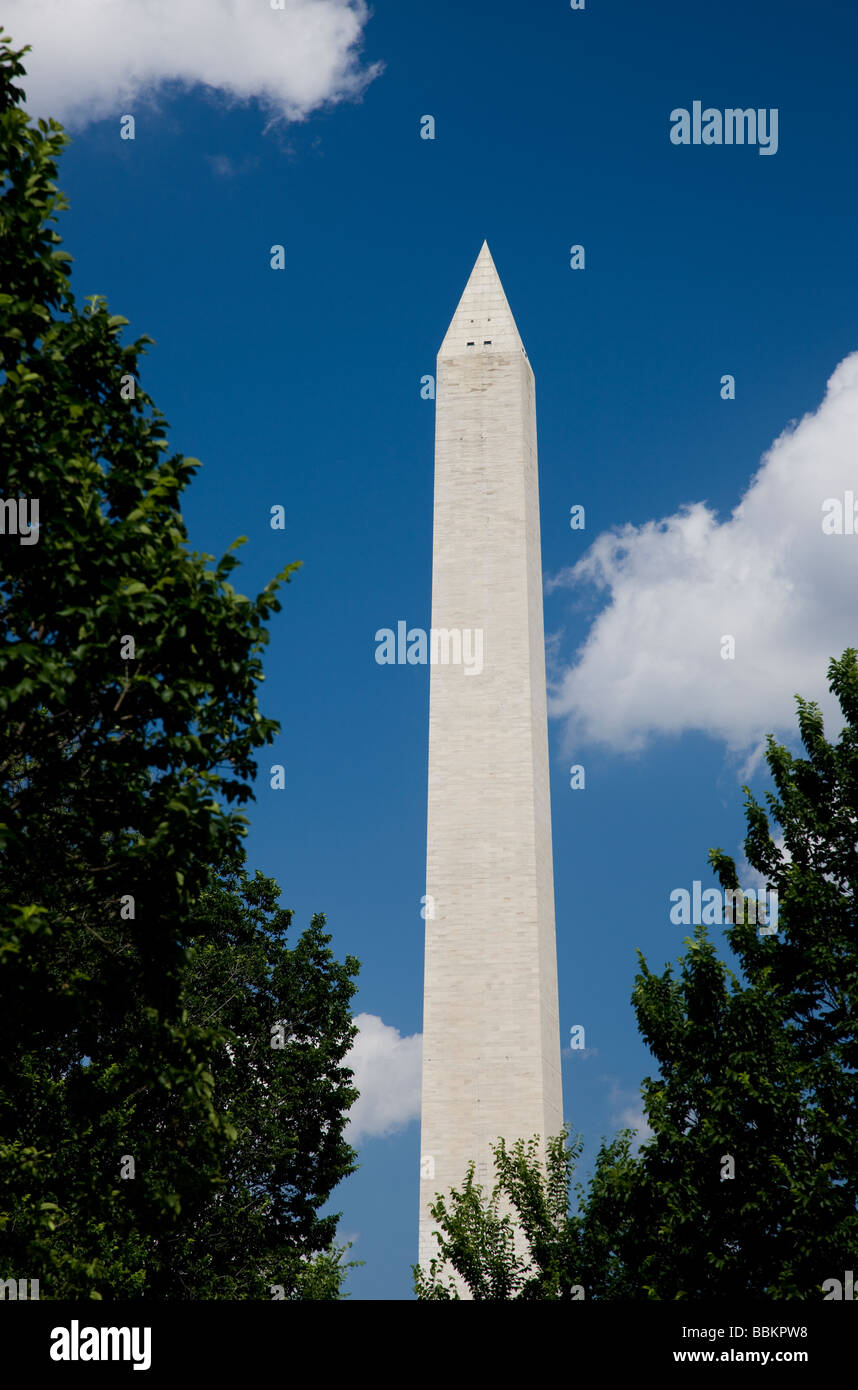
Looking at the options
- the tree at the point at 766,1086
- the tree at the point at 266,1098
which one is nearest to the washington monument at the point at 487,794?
the tree at the point at 266,1098

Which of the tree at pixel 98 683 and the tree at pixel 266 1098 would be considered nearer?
the tree at pixel 98 683

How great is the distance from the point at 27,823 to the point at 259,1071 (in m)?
27.9

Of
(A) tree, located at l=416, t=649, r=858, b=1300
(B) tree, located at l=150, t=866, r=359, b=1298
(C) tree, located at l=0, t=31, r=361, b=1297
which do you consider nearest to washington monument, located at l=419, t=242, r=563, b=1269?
(B) tree, located at l=150, t=866, r=359, b=1298

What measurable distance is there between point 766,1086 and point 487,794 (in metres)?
18.7

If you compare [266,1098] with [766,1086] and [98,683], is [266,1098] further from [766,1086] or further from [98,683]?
[98,683]

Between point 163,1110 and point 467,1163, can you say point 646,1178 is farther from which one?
point 163,1110

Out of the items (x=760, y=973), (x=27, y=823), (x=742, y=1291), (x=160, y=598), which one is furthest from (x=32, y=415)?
(x=742, y=1291)

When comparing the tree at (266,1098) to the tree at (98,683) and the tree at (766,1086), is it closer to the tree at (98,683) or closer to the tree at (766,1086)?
the tree at (766,1086)

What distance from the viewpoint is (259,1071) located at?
4169 cm

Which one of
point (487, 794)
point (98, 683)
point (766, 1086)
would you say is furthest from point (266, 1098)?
point (98, 683)

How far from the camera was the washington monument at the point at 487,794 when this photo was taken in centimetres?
3512

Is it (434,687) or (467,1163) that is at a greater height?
(434,687)

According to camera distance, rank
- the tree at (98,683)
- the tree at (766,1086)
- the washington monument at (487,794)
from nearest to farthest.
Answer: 1. the tree at (98,683)
2. the tree at (766,1086)
3. the washington monument at (487,794)

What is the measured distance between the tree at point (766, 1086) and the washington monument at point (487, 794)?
10237mm
